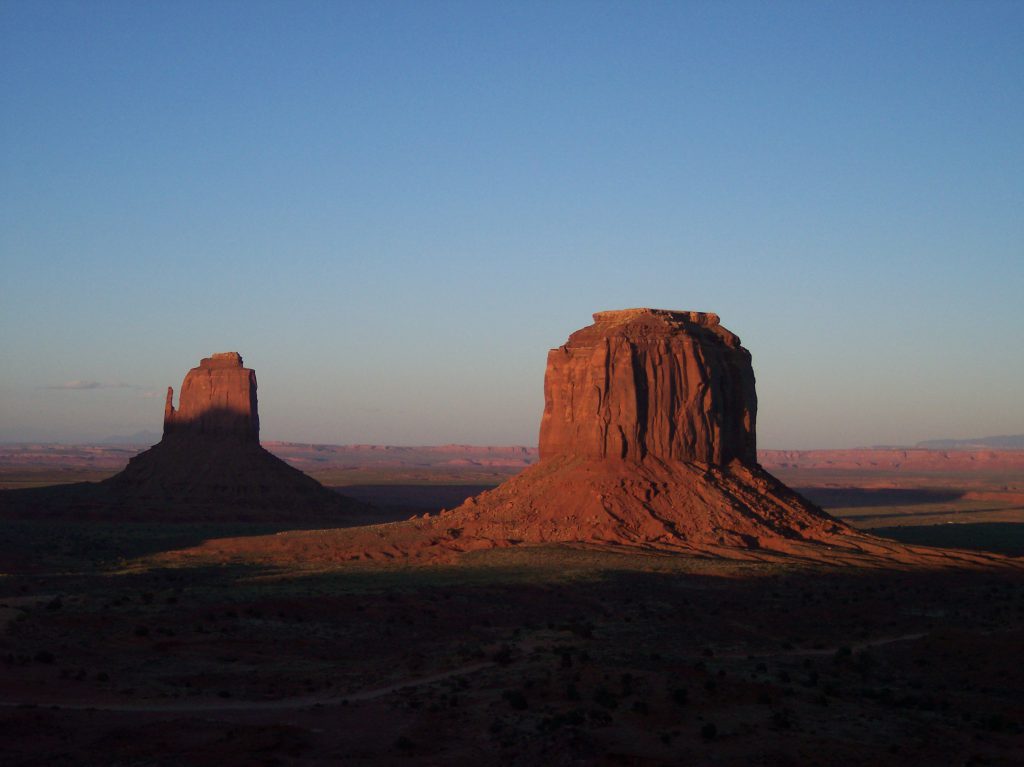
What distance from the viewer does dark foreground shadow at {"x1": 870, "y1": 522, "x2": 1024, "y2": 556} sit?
60.5m

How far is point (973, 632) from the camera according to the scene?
28.9 m

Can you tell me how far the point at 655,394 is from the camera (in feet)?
172

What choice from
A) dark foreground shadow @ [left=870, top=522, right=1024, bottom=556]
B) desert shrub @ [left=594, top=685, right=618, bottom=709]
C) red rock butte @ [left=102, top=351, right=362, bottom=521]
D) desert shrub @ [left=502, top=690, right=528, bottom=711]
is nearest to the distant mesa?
red rock butte @ [left=102, top=351, right=362, bottom=521]

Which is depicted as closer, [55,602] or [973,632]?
[973,632]

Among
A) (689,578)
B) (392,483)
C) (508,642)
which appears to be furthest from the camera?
(392,483)

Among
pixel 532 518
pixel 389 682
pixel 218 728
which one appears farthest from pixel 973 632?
pixel 532 518

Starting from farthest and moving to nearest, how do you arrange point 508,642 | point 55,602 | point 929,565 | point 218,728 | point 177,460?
point 177,460, point 929,565, point 55,602, point 508,642, point 218,728

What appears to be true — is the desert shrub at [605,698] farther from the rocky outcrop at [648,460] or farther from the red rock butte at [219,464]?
the red rock butte at [219,464]

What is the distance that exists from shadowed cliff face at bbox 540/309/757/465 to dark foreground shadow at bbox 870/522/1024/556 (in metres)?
13.2

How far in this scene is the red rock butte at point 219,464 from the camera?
278 ft

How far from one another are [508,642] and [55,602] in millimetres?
13551

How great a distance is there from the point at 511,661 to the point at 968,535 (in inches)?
2172

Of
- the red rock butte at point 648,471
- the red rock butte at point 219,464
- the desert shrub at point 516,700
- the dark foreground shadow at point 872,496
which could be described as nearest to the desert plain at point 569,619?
the desert shrub at point 516,700

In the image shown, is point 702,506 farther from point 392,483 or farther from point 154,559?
point 392,483
